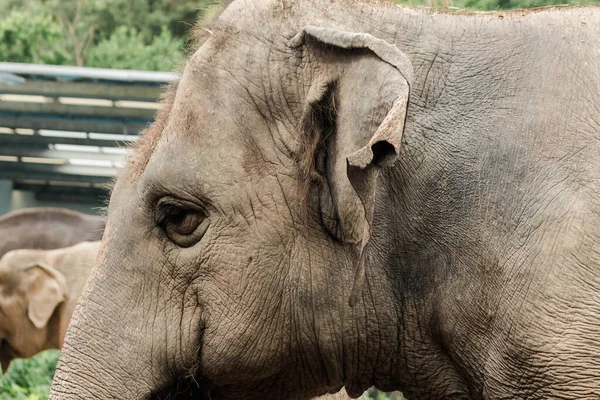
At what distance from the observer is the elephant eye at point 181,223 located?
356cm

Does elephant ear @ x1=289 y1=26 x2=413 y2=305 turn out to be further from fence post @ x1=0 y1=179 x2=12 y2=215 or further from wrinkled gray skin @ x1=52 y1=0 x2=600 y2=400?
fence post @ x1=0 y1=179 x2=12 y2=215

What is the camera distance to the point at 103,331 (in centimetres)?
355

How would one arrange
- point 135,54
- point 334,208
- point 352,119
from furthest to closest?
point 135,54
point 334,208
point 352,119

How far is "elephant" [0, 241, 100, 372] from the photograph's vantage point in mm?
11078

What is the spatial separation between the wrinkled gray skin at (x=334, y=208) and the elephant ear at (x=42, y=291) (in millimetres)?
7612

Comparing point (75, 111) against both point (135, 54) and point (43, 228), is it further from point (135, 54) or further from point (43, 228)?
point (135, 54)

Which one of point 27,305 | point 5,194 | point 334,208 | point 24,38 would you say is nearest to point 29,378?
point 27,305

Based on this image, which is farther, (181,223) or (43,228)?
(43,228)

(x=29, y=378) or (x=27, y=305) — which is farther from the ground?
(x=27, y=305)

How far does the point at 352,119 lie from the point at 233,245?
584mm

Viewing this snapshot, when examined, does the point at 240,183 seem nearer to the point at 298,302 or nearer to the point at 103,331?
the point at 298,302

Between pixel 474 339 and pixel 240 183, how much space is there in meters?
0.89

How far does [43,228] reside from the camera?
12789 millimetres

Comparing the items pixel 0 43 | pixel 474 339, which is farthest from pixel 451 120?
pixel 0 43
